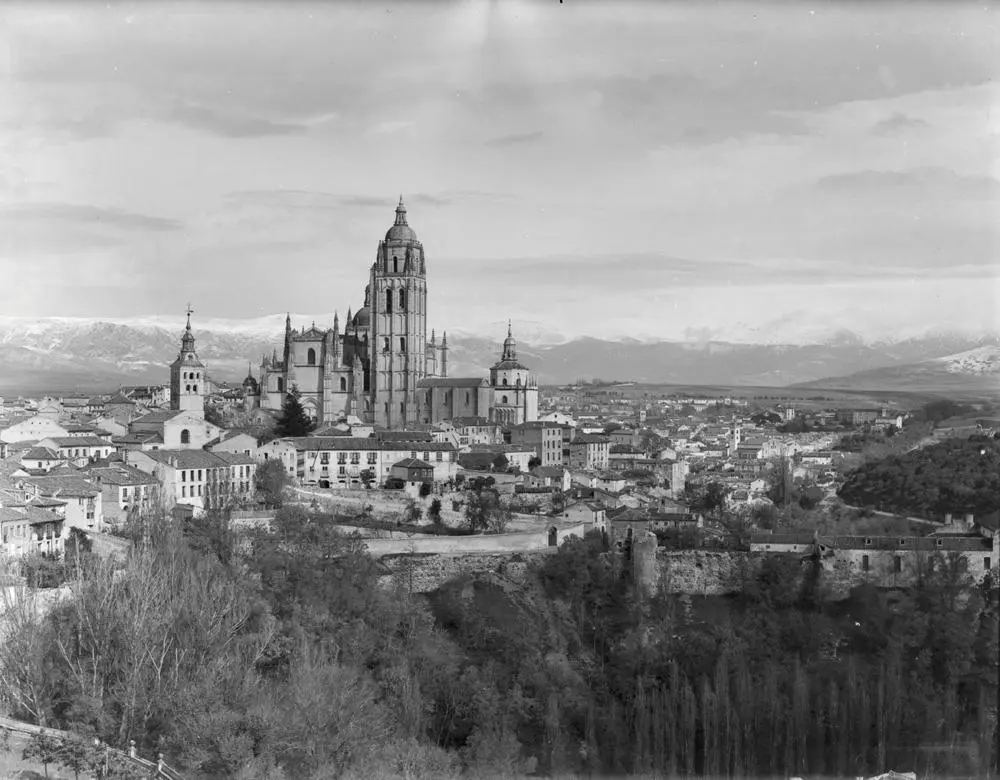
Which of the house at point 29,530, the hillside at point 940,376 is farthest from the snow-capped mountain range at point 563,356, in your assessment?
the house at point 29,530

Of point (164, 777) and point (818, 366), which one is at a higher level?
point (818, 366)

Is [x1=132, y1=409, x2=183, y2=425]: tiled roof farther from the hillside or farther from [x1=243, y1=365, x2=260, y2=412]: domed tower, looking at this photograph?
the hillside

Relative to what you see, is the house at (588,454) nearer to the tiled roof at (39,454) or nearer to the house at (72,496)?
the tiled roof at (39,454)

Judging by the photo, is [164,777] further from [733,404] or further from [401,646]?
[733,404]

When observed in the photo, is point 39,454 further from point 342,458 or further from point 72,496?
point 342,458

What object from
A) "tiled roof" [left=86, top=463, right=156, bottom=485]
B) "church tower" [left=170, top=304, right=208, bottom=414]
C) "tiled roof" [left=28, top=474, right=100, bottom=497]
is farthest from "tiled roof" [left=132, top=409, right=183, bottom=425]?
"tiled roof" [left=28, top=474, right=100, bottom=497]

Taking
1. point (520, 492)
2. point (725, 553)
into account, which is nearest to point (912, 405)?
point (520, 492)
